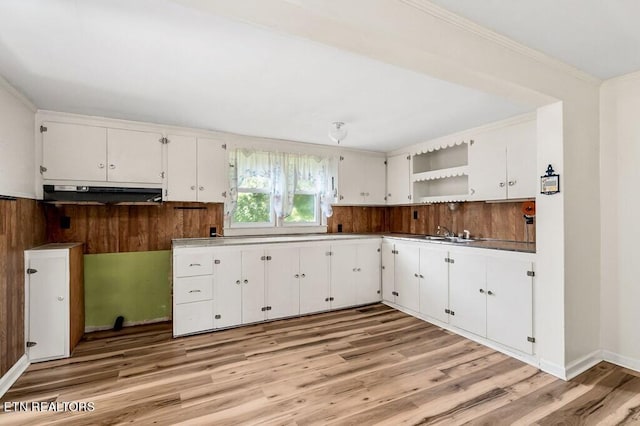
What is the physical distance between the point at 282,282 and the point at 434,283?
1.79 meters

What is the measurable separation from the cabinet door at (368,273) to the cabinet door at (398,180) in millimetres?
828

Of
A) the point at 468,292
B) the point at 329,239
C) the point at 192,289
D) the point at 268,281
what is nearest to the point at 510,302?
the point at 468,292

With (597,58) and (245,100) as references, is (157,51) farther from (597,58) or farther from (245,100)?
(597,58)

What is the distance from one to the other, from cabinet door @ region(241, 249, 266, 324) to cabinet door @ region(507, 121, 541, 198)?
2831 millimetres

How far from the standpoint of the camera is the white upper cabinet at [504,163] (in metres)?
3.10

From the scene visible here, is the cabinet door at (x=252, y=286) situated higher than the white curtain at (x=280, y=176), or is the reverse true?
the white curtain at (x=280, y=176)

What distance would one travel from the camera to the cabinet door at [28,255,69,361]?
266cm

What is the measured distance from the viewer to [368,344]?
10.00 feet

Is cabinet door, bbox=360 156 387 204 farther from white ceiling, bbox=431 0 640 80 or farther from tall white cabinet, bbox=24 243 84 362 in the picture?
tall white cabinet, bbox=24 243 84 362

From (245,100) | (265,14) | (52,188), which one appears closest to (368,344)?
(245,100)

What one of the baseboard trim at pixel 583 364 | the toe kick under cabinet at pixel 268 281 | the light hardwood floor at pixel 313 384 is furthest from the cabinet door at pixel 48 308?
the baseboard trim at pixel 583 364

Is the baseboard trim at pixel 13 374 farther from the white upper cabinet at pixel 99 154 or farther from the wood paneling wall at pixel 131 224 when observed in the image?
the white upper cabinet at pixel 99 154


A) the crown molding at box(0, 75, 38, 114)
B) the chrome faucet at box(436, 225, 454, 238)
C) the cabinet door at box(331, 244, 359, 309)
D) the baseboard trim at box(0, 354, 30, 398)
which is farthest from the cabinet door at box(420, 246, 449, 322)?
the crown molding at box(0, 75, 38, 114)

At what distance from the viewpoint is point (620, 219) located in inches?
100.0
